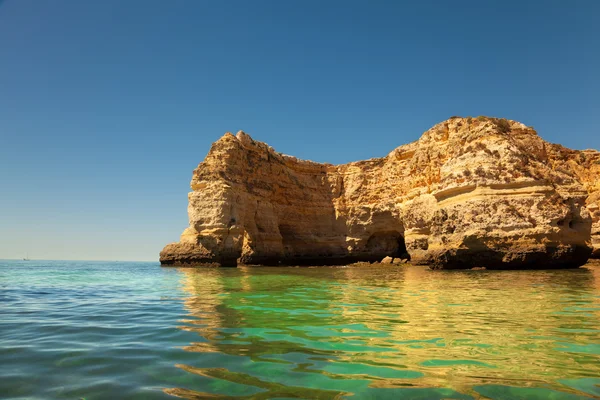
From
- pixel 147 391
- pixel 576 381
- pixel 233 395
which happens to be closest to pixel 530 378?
pixel 576 381

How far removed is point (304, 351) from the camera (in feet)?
13.8

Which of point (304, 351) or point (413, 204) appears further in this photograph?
point (413, 204)

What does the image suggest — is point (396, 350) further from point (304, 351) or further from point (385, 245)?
point (385, 245)

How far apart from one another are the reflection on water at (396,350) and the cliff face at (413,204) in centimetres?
1437

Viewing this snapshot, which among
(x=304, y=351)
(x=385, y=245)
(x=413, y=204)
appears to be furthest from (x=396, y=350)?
(x=385, y=245)

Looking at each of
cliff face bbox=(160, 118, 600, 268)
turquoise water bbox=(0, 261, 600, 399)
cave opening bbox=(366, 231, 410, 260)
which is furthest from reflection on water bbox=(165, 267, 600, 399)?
cave opening bbox=(366, 231, 410, 260)

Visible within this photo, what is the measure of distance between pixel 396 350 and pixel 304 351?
1.05 m

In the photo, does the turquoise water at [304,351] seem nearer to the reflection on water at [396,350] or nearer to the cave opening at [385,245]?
the reflection on water at [396,350]

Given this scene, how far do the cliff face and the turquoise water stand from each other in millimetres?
14448

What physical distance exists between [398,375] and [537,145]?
26.1m

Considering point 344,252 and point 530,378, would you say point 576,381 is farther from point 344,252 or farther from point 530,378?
point 344,252

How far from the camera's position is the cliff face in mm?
20859

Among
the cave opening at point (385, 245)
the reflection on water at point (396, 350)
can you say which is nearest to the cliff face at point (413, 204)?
the cave opening at point (385, 245)

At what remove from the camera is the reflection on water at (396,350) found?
3.05m
